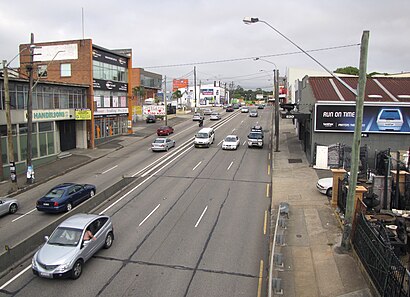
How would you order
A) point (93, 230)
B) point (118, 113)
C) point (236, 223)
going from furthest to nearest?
1. point (118, 113)
2. point (236, 223)
3. point (93, 230)

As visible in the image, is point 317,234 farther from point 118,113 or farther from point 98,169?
point 118,113

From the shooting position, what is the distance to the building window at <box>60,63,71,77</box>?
137ft

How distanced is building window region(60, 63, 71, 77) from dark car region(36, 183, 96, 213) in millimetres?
24403

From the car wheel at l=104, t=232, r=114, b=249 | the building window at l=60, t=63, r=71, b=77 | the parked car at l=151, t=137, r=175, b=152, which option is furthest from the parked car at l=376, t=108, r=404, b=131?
the building window at l=60, t=63, r=71, b=77

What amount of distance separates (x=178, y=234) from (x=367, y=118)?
2058 cm

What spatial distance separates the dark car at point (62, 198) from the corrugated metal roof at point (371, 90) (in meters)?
20.3

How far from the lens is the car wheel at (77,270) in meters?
12.4

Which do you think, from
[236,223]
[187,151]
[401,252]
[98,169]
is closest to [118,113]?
[187,151]

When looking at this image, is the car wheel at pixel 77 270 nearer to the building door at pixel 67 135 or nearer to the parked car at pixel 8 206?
A: the parked car at pixel 8 206

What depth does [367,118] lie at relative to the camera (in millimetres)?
29953

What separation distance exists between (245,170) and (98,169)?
1200 centimetres

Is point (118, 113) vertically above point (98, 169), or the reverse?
point (118, 113)

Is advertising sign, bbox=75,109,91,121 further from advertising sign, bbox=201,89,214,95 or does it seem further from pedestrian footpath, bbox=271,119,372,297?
advertising sign, bbox=201,89,214,95

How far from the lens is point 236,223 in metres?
17.6
